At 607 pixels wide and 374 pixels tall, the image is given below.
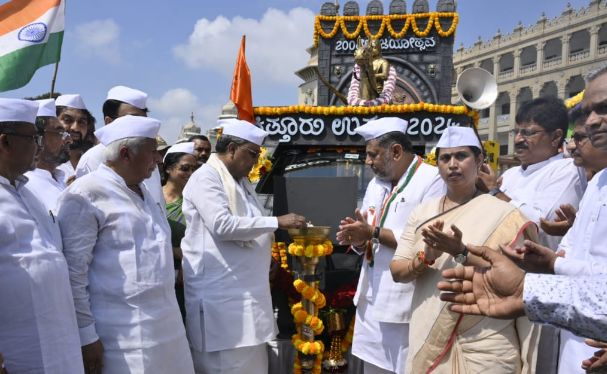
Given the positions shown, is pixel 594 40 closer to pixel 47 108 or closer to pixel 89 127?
pixel 89 127

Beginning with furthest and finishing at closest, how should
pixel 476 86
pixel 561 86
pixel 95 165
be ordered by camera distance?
pixel 561 86 < pixel 476 86 < pixel 95 165

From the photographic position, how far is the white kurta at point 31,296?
1929 mm

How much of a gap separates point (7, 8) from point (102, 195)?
110 inches

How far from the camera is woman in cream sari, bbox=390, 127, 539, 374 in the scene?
2.39 m

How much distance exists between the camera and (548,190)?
117 inches

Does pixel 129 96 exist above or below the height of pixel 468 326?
above

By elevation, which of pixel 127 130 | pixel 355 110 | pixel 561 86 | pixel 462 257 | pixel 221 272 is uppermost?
pixel 561 86

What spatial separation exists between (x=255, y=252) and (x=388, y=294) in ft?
2.86

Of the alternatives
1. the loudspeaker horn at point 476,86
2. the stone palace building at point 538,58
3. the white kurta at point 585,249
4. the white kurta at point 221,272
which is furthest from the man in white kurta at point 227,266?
the stone palace building at point 538,58

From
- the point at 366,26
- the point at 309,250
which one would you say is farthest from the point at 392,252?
the point at 366,26

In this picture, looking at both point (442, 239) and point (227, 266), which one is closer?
point (442, 239)

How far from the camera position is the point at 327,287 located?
4.45 metres

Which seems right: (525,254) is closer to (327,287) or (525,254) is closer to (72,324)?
(72,324)

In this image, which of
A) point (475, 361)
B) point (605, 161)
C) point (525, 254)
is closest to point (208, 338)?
point (475, 361)
